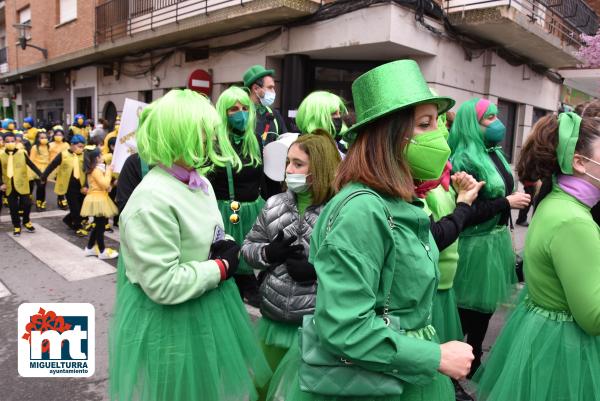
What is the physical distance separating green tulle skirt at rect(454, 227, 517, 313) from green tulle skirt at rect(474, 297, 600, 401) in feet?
4.07

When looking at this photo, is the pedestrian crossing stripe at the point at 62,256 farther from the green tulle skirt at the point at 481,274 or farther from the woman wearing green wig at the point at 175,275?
the green tulle skirt at the point at 481,274

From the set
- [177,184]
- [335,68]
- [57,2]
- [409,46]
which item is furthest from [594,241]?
[57,2]

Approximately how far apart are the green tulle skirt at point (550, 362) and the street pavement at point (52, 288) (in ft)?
7.05

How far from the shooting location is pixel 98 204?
6637 millimetres

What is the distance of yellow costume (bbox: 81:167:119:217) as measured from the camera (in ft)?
21.6

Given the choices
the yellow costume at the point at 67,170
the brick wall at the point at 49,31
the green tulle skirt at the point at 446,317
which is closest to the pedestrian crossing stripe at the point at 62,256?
the yellow costume at the point at 67,170

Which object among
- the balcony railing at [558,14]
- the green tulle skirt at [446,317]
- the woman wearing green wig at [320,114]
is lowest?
the green tulle skirt at [446,317]

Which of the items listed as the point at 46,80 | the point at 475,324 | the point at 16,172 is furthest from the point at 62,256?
the point at 46,80

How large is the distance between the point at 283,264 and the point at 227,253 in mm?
340

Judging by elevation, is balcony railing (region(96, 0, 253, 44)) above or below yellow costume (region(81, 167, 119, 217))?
above

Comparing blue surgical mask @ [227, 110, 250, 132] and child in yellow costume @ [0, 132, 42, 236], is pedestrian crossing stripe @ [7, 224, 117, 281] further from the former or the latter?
blue surgical mask @ [227, 110, 250, 132]

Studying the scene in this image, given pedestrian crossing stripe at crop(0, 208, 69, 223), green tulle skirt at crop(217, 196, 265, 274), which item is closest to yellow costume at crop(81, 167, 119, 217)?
pedestrian crossing stripe at crop(0, 208, 69, 223)

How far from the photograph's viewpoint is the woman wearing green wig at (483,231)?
10.4ft

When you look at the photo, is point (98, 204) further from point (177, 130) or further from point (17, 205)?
point (177, 130)
